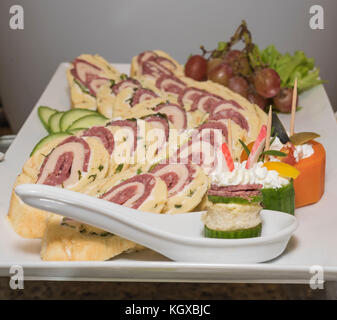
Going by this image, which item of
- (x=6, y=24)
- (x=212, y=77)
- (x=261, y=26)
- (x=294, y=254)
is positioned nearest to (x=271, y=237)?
(x=294, y=254)

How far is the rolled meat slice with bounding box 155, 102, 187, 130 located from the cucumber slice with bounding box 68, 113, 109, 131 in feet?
1.08

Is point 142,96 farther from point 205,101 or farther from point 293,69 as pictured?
point 293,69

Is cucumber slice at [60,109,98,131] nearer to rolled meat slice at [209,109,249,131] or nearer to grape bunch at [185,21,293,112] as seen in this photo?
rolled meat slice at [209,109,249,131]

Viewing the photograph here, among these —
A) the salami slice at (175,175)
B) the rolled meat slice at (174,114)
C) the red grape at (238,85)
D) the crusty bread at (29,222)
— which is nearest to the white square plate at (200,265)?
the crusty bread at (29,222)

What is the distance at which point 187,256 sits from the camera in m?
1.94

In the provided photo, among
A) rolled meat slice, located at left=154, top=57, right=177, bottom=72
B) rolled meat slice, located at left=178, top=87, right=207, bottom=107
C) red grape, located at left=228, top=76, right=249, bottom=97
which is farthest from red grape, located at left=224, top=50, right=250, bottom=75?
rolled meat slice, located at left=154, top=57, right=177, bottom=72

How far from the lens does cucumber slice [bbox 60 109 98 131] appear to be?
122 inches

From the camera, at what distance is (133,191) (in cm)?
221

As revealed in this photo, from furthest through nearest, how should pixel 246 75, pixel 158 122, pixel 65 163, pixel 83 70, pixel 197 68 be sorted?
pixel 83 70 → pixel 197 68 → pixel 246 75 → pixel 158 122 → pixel 65 163

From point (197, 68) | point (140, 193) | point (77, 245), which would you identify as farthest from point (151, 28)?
point (77, 245)

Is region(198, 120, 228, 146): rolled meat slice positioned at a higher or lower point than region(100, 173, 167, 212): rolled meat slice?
higher

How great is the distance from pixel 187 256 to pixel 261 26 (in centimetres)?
331

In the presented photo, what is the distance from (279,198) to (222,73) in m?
1.52

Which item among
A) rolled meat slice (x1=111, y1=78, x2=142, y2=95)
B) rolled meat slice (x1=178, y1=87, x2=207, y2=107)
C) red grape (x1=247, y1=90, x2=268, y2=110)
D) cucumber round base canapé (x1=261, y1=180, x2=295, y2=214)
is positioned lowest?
cucumber round base canapé (x1=261, y1=180, x2=295, y2=214)
